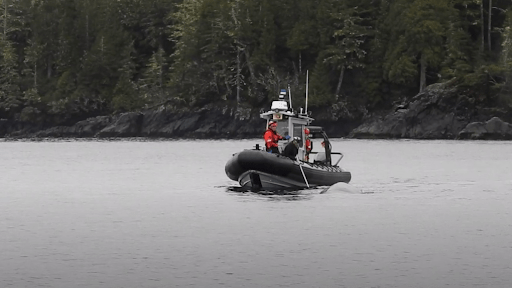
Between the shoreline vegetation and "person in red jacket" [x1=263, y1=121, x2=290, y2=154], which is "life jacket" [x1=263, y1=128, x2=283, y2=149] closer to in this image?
"person in red jacket" [x1=263, y1=121, x2=290, y2=154]

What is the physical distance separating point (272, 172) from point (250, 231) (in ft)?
31.4

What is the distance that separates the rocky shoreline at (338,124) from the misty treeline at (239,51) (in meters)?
1.67

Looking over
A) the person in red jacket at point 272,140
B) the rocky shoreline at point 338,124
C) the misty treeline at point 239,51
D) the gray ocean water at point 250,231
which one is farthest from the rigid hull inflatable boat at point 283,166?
the misty treeline at point 239,51

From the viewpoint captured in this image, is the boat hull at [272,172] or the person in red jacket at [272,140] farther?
the person in red jacket at [272,140]

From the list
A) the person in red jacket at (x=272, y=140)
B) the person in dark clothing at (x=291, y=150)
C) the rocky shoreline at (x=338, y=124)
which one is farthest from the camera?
the rocky shoreline at (x=338, y=124)

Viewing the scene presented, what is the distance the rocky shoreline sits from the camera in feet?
297

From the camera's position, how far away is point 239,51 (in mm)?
109438

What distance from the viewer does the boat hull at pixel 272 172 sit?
120 ft

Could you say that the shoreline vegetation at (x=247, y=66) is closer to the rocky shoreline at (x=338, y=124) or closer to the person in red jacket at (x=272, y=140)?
the rocky shoreline at (x=338, y=124)

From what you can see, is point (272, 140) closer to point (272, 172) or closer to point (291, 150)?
point (291, 150)

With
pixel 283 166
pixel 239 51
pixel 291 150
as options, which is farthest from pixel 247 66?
pixel 283 166

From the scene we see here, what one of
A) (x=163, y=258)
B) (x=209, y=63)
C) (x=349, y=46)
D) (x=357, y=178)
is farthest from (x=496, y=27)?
(x=163, y=258)

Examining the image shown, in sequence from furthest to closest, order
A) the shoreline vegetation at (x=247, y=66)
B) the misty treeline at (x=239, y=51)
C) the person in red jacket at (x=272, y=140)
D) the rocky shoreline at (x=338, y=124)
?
1. the misty treeline at (x=239, y=51)
2. the shoreline vegetation at (x=247, y=66)
3. the rocky shoreline at (x=338, y=124)
4. the person in red jacket at (x=272, y=140)

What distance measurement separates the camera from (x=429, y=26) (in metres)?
95.6
